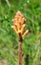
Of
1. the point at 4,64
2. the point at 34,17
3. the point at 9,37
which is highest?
the point at 34,17

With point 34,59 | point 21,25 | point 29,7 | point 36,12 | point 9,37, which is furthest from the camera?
point 29,7

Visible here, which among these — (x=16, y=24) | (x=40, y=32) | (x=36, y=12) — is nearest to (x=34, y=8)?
(x=36, y=12)

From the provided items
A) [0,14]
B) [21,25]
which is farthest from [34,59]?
[21,25]

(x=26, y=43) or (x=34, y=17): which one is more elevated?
(x=34, y=17)

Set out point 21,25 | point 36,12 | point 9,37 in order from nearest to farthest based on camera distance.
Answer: point 21,25 → point 9,37 → point 36,12

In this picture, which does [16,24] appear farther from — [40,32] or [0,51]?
[40,32]

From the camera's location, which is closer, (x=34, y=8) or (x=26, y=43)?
(x=26, y=43)
